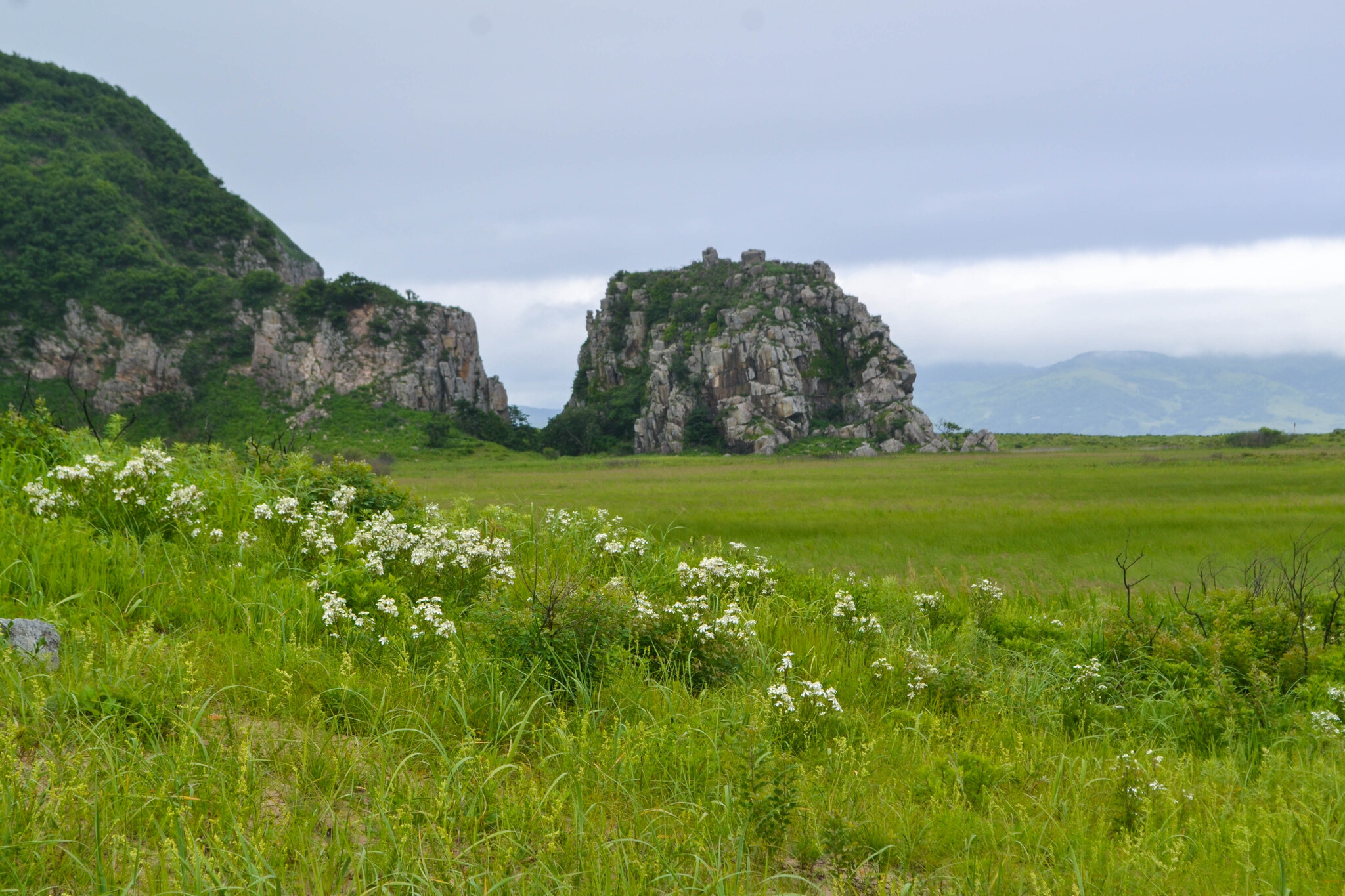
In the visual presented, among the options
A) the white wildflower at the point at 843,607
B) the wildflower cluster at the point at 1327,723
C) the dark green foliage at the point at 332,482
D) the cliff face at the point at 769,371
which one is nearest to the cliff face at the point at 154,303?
the cliff face at the point at 769,371

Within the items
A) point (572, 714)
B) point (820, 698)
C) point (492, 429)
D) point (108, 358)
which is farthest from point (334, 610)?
point (108, 358)

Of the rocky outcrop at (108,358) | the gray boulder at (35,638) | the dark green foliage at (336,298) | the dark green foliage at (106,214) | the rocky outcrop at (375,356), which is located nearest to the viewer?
the gray boulder at (35,638)

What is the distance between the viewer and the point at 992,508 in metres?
30.2

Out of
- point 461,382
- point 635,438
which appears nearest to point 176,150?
point 461,382

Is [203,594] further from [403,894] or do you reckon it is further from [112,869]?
[403,894]

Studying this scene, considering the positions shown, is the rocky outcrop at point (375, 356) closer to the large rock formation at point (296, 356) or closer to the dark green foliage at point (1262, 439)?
the large rock formation at point (296, 356)

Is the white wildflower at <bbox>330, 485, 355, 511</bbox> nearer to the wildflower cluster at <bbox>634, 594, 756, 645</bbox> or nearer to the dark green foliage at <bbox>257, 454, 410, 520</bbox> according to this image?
the dark green foliage at <bbox>257, 454, 410, 520</bbox>

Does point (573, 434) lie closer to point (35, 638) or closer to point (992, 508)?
point (992, 508)

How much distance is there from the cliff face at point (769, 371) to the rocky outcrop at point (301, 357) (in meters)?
36.7

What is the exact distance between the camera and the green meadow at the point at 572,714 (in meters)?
3.43

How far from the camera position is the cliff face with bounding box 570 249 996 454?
121375 millimetres

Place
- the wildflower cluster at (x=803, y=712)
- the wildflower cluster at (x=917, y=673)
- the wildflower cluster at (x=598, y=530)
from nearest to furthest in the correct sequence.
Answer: the wildflower cluster at (x=803, y=712) < the wildflower cluster at (x=917, y=673) < the wildflower cluster at (x=598, y=530)

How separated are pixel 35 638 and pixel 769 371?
125 m

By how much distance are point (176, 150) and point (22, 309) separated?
2425 inches
